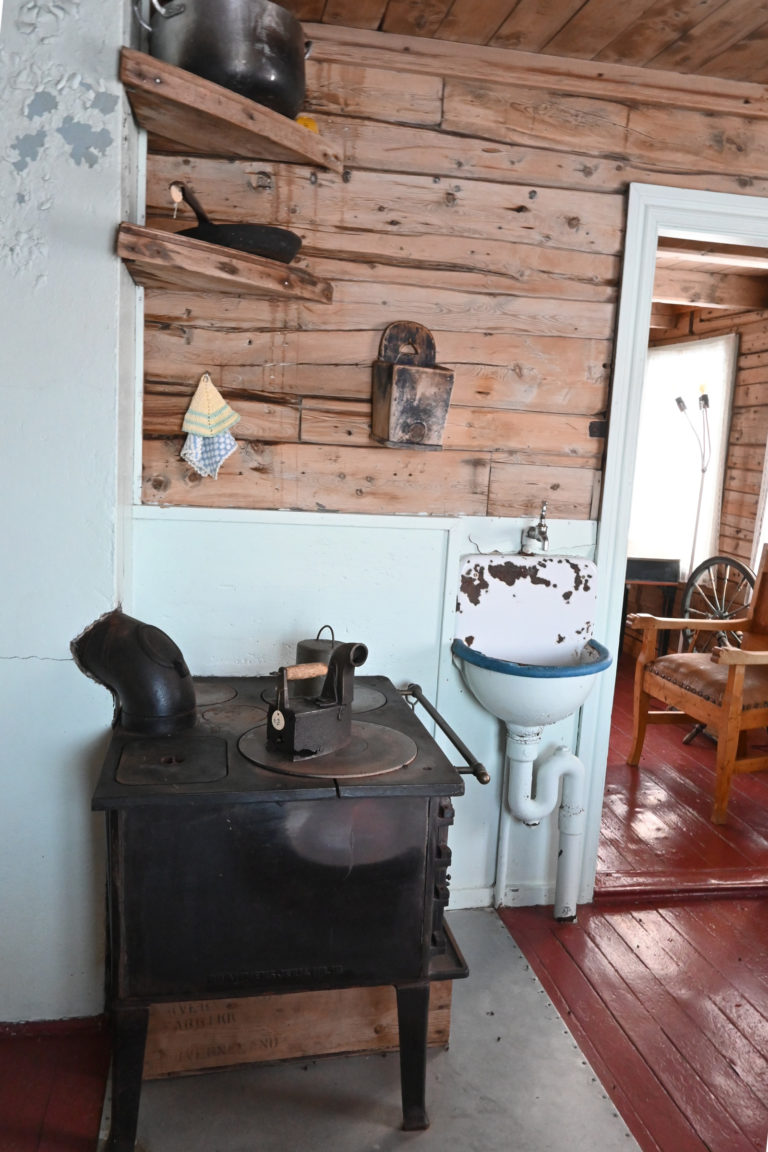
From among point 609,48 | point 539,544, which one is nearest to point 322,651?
point 539,544

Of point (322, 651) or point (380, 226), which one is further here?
point (380, 226)

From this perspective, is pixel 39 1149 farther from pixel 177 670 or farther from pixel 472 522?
pixel 472 522

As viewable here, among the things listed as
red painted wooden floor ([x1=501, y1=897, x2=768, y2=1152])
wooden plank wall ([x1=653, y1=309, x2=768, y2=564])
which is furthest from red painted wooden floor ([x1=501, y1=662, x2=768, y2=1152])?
wooden plank wall ([x1=653, y1=309, x2=768, y2=564])

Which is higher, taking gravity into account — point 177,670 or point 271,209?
point 271,209

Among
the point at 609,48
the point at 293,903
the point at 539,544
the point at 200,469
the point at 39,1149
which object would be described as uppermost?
the point at 609,48

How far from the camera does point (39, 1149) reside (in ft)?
5.55

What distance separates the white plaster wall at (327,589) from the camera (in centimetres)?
228

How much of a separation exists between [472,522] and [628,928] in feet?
4.14

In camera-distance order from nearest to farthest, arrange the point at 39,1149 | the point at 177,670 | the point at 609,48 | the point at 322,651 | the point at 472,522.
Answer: the point at 39,1149, the point at 177,670, the point at 322,651, the point at 609,48, the point at 472,522

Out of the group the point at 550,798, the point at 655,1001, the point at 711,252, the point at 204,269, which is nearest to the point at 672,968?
the point at 655,1001

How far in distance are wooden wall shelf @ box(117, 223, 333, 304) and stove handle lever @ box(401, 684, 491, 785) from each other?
1.02 metres

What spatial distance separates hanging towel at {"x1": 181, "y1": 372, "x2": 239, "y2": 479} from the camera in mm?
2217

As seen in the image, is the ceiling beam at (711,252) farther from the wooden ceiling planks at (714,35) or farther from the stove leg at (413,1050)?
the stove leg at (413,1050)

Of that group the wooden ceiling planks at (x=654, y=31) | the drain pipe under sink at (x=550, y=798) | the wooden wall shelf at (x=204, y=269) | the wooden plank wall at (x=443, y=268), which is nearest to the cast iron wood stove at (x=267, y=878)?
the drain pipe under sink at (x=550, y=798)
